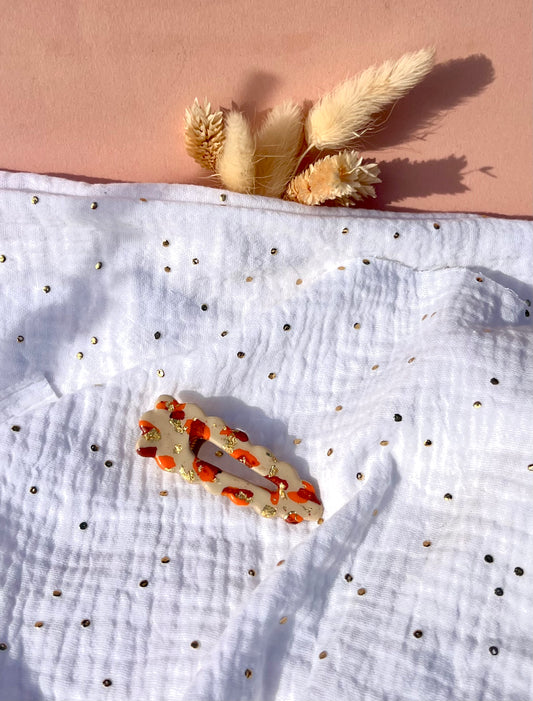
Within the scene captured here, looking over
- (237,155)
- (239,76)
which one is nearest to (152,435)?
(237,155)

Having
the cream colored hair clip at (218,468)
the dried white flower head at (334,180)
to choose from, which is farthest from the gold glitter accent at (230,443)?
the dried white flower head at (334,180)

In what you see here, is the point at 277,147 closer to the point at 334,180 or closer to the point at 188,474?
the point at 334,180

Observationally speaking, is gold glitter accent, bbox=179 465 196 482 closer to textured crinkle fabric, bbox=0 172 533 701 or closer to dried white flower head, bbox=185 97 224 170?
textured crinkle fabric, bbox=0 172 533 701

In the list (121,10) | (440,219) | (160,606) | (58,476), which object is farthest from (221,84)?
(160,606)

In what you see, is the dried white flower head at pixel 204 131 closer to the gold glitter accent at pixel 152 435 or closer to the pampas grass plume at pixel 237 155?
the pampas grass plume at pixel 237 155

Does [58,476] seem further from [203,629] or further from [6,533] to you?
[203,629]
